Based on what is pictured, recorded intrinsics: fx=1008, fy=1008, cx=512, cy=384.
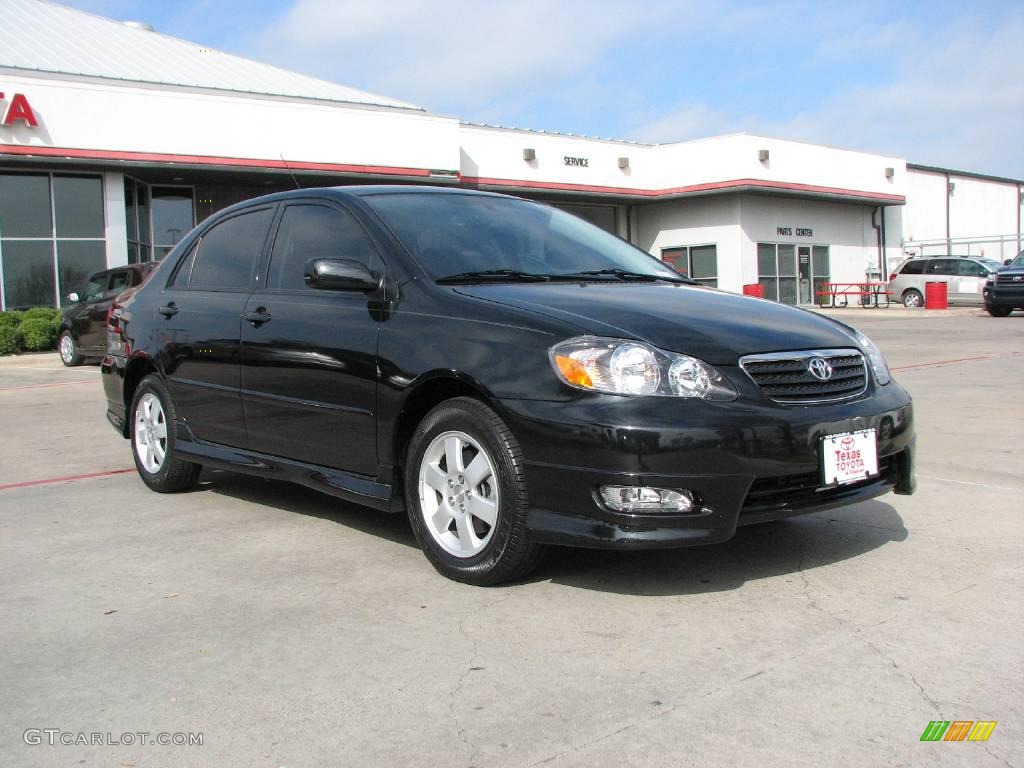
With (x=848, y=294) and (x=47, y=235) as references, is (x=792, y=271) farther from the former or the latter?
(x=47, y=235)

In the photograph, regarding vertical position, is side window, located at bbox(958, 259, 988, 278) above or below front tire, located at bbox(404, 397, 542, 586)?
above

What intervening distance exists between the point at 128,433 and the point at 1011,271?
957 inches

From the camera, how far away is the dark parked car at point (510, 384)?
3.62 meters

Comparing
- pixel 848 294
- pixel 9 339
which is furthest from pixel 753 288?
pixel 9 339

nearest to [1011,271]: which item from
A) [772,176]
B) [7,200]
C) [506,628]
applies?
[772,176]

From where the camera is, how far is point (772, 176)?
3422 cm

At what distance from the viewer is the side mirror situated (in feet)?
14.4

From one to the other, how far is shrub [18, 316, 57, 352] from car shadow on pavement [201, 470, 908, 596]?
16.2 m

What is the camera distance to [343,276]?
438cm

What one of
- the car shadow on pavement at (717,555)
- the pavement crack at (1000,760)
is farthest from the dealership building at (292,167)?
the pavement crack at (1000,760)

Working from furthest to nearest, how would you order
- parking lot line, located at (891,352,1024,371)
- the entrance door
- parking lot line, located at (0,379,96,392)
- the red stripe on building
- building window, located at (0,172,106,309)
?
the entrance door < building window, located at (0,172,106,309) < the red stripe on building < parking lot line, located at (0,379,96,392) < parking lot line, located at (891,352,1024,371)

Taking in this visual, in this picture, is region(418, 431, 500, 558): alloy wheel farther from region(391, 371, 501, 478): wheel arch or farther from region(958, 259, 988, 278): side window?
region(958, 259, 988, 278): side window

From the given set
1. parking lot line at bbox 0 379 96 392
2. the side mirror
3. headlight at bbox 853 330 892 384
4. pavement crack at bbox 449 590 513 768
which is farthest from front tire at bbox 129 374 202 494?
parking lot line at bbox 0 379 96 392

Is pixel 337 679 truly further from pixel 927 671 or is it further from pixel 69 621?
pixel 927 671
